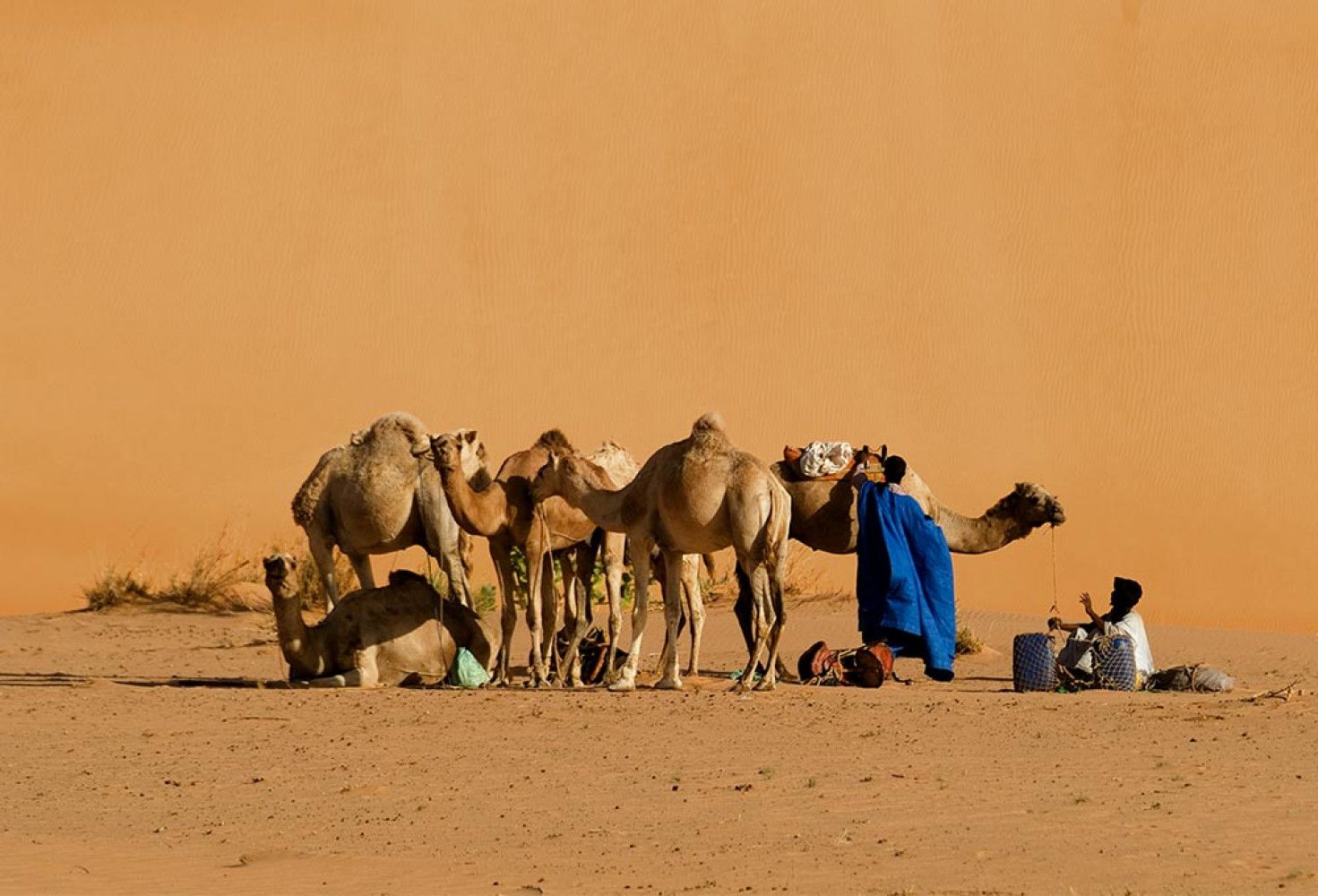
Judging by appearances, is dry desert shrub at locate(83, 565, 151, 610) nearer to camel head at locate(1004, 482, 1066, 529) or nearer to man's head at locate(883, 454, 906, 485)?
man's head at locate(883, 454, 906, 485)

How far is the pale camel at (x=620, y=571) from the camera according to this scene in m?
15.0

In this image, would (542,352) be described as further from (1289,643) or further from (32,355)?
(1289,643)

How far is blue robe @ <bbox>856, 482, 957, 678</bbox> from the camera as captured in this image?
14.8 meters

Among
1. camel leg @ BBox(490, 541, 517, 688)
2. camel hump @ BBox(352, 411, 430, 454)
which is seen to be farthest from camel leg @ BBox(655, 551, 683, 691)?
camel hump @ BBox(352, 411, 430, 454)

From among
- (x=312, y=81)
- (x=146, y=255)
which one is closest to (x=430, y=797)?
(x=146, y=255)

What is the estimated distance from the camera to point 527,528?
14.6m

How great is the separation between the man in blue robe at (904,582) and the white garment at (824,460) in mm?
559

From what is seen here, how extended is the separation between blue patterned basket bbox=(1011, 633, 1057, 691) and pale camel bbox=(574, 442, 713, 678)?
2233 mm

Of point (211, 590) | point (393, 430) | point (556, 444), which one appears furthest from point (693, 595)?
point (211, 590)

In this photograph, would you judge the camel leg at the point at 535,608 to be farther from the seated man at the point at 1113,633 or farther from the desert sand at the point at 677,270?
the seated man at the point at 1113,633

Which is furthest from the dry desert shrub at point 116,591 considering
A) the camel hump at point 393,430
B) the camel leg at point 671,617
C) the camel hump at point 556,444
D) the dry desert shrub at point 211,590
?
the camel leg at point 671,617

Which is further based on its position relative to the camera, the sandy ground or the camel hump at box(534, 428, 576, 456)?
the camel hump at box(534, 428, 576, 456)

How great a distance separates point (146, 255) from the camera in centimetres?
3731

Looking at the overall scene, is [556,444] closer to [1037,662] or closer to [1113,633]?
[1037,662]
